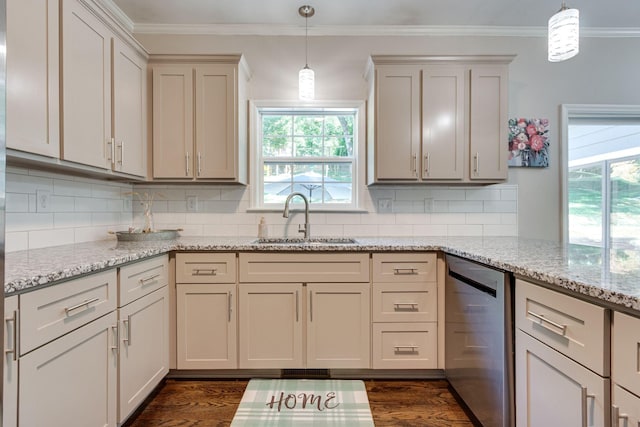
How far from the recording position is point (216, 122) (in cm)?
227

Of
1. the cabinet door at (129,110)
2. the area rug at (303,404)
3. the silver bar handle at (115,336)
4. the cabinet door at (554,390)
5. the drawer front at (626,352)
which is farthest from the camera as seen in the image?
the cabinet door at (129,110)

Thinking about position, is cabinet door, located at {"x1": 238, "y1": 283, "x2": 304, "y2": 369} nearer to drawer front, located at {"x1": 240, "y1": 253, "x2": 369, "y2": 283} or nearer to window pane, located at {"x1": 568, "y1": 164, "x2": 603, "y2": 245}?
drawer front, located at {"x1": 240, "y1": 253, "x2": 369, "y2": 283}

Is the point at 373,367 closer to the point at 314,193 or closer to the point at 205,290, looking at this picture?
the point at 205,290

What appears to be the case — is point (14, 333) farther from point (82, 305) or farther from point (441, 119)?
point (441, 119)

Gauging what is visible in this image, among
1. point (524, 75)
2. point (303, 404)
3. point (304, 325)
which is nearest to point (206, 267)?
point (304, 325)

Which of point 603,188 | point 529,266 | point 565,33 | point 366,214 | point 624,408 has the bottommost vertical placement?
point 624,408

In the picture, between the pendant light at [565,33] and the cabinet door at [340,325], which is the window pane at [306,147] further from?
the pendant light at [565,33]

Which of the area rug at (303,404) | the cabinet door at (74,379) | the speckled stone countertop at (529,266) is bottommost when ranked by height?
the area rug at (303,404)

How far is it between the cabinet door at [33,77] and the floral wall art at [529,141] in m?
3.07

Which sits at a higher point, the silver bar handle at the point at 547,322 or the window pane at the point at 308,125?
the window pane at the point at 308,125

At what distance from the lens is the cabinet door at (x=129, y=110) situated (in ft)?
6.31

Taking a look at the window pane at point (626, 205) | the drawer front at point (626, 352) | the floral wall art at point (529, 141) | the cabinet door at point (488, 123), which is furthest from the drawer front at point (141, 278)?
the window pane at point (626, 205)

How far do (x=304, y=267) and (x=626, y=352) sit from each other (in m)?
1.49

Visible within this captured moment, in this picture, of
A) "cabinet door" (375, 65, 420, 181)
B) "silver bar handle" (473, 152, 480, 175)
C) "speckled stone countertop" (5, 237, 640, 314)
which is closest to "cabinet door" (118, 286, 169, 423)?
"speckled stone countertop" (5, 237, 640, 314)
